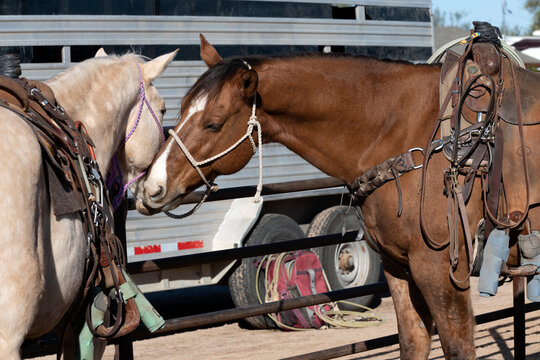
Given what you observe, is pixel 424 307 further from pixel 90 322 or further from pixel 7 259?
pixel 7 259

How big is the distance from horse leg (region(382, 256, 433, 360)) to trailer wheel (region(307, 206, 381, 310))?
3766 mm

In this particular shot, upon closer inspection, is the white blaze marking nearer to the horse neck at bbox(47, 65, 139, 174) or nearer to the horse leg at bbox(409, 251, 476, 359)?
the horse neck at bbox(47, 65, 139, 174)

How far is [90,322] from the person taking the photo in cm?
301

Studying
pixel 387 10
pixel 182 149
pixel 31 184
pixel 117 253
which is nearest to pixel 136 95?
pixel 182 149

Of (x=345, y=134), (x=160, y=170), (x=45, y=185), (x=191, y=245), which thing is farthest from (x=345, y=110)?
(x=191, y=245)

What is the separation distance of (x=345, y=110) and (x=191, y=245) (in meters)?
3.65

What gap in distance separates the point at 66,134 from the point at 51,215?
1.39 feet

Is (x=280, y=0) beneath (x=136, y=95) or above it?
above

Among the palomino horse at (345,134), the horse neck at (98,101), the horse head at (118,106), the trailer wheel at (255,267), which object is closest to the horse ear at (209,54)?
the palomino horse at (345,134)

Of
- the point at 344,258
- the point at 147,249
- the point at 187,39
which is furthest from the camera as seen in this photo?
the point at 344,258

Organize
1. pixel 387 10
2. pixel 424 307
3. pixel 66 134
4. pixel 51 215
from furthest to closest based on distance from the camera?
pixel 387 10 → pixel 424 307 → pixel 66 134 → pixel 51 215

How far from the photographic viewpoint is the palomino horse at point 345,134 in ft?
11.6

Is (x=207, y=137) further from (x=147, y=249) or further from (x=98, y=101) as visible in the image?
(x=147, y=249)

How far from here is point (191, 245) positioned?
7.04 meters
